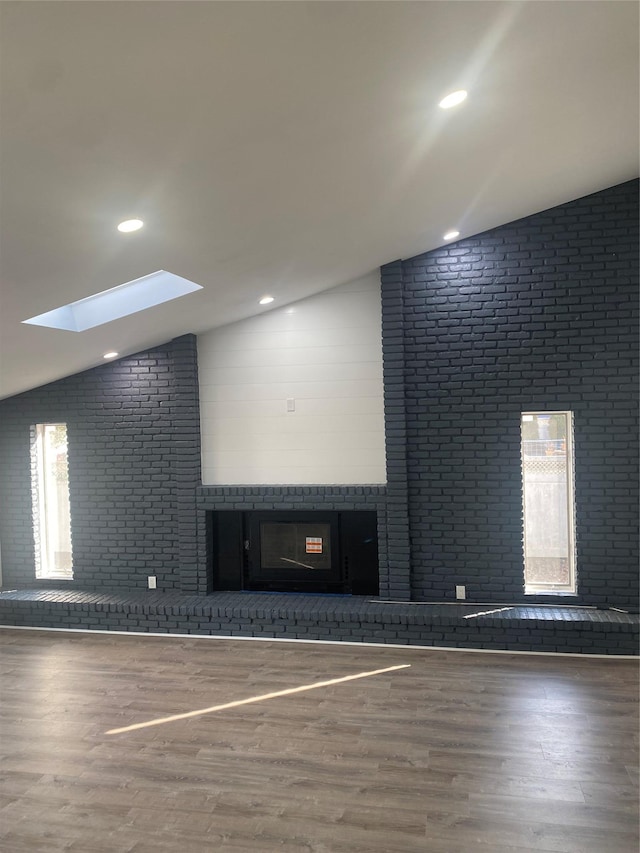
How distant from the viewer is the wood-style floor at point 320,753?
2928 mm

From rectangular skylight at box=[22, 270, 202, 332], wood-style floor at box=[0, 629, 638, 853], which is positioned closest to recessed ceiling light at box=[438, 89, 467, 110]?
rectangular skylight at box=[22, 270, 202, 332]

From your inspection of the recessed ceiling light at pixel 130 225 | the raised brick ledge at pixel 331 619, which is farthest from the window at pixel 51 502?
the recessed ceiling light at pixel 130 225

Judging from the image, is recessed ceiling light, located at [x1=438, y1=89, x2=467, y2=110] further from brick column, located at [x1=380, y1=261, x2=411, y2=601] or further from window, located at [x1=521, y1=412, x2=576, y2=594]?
window, located at [x1=521, y1=412, x2=576, y2=594]

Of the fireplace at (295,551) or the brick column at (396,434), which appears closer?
the brick column at (396,434)

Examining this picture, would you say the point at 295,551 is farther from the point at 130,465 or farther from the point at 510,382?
the point at 510,382

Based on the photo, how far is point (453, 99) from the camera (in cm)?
272

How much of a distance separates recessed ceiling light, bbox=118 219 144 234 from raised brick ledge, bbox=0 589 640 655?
3533mm

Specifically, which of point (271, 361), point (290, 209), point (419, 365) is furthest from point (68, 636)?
point (290, 209)

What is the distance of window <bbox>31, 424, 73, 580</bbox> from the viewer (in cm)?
630

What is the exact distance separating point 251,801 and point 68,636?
317 cm

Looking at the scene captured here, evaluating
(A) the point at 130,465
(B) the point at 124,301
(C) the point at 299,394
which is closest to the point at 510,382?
(C) the point at 299,394

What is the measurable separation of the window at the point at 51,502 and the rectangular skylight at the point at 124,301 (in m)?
2.10

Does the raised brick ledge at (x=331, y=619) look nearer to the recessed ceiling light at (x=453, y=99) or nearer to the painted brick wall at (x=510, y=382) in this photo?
the painted brick wall at (x=510, y=382)

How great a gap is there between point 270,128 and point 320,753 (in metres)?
3.25
